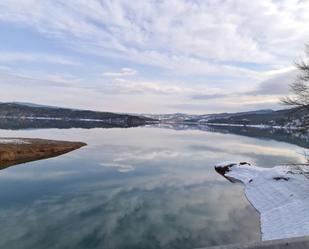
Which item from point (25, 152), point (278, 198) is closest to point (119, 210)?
point (278, 198)

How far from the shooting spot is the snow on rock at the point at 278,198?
16.0m

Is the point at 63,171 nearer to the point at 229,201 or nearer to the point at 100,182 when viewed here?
the point at 100,182

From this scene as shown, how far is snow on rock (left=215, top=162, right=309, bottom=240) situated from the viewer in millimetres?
16031

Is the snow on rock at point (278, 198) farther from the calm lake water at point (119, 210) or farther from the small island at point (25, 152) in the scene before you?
the small island at point (25, 152)

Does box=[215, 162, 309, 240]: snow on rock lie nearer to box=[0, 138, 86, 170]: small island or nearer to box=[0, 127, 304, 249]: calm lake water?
box=[0, 127, 304, 249]: calm lake water

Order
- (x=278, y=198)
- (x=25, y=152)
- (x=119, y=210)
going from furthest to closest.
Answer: (x=25, y=152), (x=278, y=198), (x=119, y=210)

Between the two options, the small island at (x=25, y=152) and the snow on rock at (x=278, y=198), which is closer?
the snow on rock at (x=278, y=198)

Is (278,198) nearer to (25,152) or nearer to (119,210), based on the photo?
(119,210)

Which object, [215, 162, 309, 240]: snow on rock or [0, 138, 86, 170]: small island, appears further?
[0, 138, 86, 170]: small island

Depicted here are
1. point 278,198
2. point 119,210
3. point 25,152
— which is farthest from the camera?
point 25,152

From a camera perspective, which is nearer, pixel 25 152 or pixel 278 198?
pixel 278 198

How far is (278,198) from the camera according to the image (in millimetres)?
22562

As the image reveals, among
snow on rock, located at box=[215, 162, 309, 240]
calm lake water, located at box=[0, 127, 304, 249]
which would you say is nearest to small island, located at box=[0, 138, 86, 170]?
calm lake water, located at box=[0, 127, 304, 249]

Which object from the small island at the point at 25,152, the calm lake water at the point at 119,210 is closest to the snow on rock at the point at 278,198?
the calm lake water at the point at 119,210
